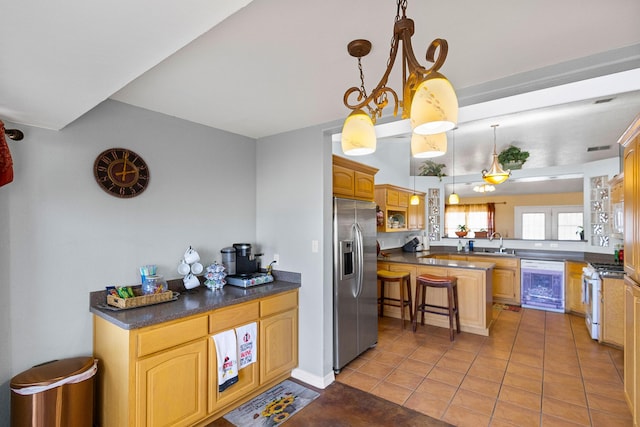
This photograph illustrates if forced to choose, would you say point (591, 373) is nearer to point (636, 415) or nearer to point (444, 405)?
point (636, 415)

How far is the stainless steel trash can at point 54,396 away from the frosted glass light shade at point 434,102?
2.30 meters

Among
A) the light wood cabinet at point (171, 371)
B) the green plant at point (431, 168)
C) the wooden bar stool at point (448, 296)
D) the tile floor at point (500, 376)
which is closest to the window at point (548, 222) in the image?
the green plant at point (431, 168)

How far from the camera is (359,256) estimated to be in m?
3.22

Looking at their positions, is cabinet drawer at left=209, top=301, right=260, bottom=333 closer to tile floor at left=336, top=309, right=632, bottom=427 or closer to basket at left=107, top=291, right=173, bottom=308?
basket at left=107, top=291, right=173, bottom=308

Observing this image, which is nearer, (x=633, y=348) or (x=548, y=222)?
(x=633, y=348)

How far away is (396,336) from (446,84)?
12.0 feet

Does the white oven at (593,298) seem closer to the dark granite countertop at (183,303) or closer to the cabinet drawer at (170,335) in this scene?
the dark granite countertop at (183,303)

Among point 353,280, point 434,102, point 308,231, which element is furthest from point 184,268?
point 434,102

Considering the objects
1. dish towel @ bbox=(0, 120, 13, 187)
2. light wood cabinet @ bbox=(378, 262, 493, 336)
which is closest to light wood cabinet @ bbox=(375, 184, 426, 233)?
light wood cabinet @ bbox=(378, 262, 493, 336)

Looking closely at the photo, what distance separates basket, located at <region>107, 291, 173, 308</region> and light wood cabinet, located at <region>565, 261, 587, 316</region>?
5797 millimetres

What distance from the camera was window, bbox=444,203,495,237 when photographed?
9.98 metres

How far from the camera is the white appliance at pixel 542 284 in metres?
5.05

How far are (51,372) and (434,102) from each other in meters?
2.49

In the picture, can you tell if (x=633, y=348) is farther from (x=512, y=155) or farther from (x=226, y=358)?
(x=512, y=155)
